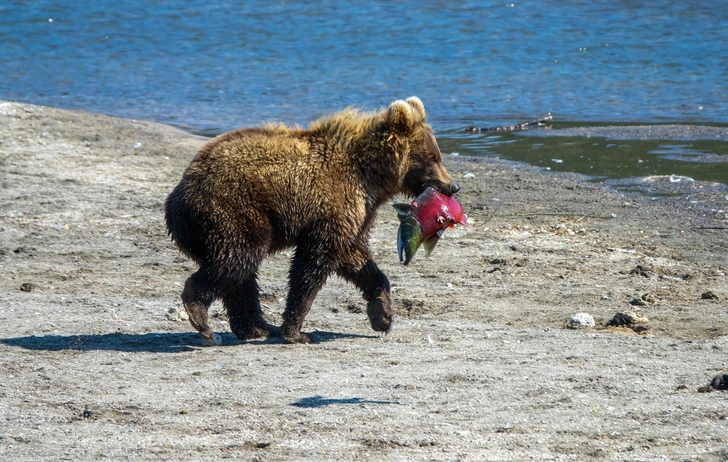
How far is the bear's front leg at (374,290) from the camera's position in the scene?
7.39 meters

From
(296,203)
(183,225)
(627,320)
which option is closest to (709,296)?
(627,320)

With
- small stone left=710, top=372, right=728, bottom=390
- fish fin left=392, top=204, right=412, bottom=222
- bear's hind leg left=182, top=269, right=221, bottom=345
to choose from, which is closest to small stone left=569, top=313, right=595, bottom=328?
fish fin left=392, top=204, right=412, bottom=222

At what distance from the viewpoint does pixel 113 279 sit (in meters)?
8.88

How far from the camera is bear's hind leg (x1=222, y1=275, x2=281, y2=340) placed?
7.47 meters

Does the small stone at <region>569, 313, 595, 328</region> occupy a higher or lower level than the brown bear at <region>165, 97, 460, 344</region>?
lower

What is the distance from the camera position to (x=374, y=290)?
750cm

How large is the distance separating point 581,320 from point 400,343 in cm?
147

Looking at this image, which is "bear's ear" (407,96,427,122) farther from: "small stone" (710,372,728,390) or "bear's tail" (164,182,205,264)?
"small stone" (710,372,728,390)

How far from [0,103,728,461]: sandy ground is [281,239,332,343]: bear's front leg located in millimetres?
172

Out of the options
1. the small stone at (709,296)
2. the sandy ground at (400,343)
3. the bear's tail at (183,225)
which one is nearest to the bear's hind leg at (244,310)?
the sandy ground at (400,343)

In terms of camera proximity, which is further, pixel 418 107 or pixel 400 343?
pixel 418 107

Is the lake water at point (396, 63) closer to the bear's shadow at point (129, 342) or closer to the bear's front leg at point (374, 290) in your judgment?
the bear's front leg at point (374, 290)

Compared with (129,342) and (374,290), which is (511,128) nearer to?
(374,290)

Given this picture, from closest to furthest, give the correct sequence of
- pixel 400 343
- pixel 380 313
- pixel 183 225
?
pixel 183 225 → pixel 400 343 → pixel 380 313
